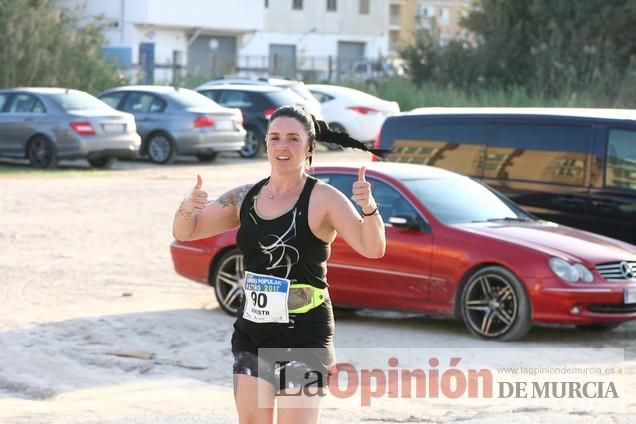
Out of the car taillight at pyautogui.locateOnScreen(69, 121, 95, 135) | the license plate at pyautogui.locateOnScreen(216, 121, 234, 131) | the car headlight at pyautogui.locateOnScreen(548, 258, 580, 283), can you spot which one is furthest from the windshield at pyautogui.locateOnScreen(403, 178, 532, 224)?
the license plate at pyautogui.locateOnScreen(216, 121, 234, 131)

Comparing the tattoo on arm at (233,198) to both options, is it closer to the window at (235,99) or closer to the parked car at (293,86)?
the parked car at (293,86)

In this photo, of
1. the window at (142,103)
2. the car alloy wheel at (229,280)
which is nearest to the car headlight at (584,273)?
the car alloy wheel at (229,280)

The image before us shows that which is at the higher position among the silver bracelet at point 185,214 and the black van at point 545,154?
the silver bracelet at point 185,214

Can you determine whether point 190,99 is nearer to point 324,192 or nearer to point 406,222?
point 406,222

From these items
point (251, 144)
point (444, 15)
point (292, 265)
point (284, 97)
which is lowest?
point (251, 144)

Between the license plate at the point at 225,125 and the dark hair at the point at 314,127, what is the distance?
22381 millimetres

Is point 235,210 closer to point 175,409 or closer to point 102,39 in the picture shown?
point 175,409

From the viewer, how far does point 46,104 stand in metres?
26.0

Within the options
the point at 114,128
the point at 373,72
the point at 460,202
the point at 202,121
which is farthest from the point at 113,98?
the point at 373,72

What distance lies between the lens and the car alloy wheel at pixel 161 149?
28.5 meters

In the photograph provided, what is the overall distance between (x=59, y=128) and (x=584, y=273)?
16176 mm

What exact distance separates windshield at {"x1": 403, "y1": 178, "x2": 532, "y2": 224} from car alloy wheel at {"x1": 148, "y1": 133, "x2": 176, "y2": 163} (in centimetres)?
1636

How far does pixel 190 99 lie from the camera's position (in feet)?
94.1

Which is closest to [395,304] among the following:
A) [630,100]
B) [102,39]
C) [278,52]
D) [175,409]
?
[175,409]
